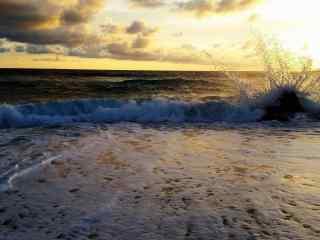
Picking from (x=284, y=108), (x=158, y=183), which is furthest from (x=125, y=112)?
(x=158, y=183)

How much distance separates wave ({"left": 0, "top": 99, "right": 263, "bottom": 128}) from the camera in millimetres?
11309

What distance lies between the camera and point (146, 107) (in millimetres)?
13117

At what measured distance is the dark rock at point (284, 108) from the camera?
1264 centimetres

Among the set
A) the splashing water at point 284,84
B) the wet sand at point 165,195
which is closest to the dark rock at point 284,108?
the splashing water at point 284,84

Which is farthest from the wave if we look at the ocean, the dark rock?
the ocean

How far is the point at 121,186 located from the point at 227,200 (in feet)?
4.50

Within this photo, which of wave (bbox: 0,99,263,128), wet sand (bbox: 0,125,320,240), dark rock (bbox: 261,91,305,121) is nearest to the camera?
wet sand (bbox: 0,125,320,240)

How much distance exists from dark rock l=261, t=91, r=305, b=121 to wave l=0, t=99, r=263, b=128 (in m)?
0.44

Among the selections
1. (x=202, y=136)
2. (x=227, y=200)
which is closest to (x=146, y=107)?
(x=202, y=136)

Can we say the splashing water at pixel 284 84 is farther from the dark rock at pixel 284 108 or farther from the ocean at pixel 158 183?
the ocean at pixel 158 183

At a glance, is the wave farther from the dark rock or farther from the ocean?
the ocean

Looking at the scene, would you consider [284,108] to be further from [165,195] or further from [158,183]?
[165,195]

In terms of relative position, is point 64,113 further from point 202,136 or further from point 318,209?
point 318,209

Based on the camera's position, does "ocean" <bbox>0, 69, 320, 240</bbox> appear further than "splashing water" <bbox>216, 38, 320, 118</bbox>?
No
